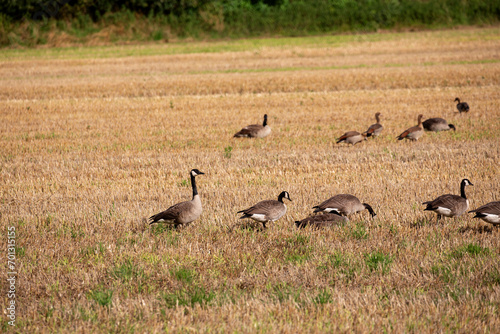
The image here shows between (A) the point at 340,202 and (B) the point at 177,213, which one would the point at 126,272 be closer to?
(B) the point at 177,213

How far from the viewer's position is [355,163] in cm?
1307

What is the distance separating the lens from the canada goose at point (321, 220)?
8.23 m

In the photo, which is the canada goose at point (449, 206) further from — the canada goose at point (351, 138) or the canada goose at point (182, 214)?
the canada goose at point (351, 138)

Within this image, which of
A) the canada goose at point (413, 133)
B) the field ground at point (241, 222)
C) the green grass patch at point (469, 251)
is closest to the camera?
the field ground at point (241, 222)

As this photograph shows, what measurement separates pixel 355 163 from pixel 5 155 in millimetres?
9574

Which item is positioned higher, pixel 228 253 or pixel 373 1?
pixel 373 1

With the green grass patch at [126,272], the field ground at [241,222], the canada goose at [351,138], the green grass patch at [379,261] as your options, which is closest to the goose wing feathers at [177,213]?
the field ground at [241,222]

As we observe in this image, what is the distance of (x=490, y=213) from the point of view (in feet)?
24.6

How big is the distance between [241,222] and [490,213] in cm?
379

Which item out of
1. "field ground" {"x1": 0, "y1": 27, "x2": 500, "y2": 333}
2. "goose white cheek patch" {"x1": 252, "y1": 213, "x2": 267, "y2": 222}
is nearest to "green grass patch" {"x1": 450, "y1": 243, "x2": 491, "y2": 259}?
"field ground" {"x1": 0, "y1": 27, "x2": 500, "y2": 333}

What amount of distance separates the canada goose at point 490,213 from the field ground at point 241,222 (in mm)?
237

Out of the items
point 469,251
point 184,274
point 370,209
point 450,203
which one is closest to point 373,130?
point 370,209

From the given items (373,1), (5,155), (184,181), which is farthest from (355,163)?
(373,1)

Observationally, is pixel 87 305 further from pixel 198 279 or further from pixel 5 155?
pixel 5 155
